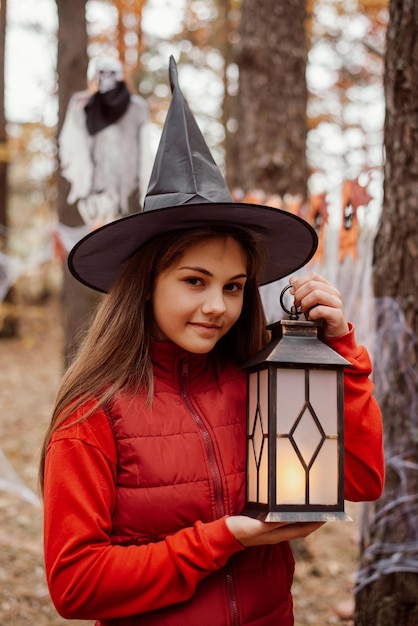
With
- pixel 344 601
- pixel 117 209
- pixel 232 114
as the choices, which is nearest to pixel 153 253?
pixel 117 209

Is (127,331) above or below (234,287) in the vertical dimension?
below

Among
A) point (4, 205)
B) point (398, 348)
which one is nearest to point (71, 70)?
point (398, 348)

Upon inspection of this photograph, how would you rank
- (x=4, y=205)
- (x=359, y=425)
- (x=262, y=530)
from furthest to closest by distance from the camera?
(x=4, y=205)
(x=359, y=425)
(x=262, y=530)

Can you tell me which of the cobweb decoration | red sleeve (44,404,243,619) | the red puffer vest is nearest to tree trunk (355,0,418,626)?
the cobweb decoration

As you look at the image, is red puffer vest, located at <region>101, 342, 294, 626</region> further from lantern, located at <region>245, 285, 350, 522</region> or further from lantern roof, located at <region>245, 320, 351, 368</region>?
lantern roof, located at <region>245, 320, 351, 368</region>

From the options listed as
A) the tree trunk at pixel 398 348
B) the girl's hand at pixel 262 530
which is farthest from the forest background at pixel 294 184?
the girl's hand at pixel 262 530

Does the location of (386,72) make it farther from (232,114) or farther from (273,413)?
(232,114)

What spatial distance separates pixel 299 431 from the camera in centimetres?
157

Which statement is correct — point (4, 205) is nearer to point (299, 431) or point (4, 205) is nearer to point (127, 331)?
point (127, 331)

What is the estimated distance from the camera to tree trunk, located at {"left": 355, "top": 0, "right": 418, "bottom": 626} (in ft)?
8.60

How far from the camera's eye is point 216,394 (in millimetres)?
1810

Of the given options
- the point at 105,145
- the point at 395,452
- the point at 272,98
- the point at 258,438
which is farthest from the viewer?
the point at 272,98

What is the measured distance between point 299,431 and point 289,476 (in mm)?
111

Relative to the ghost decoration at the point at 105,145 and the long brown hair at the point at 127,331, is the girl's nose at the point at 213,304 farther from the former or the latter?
the ghost decoration at the point at 105,145
